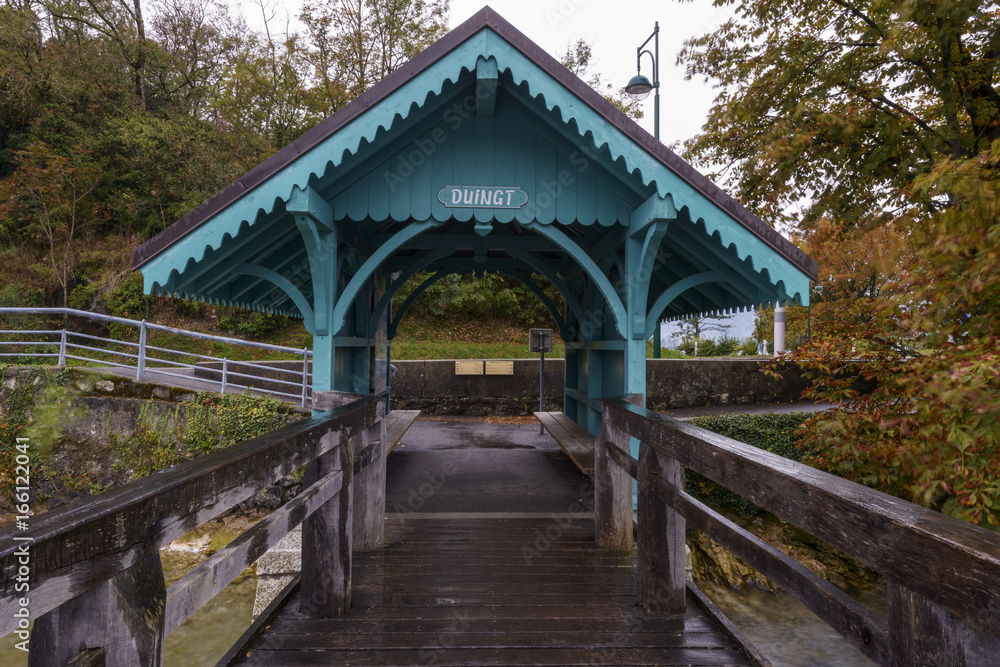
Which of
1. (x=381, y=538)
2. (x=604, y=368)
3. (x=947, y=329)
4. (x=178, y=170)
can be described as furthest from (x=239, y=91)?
(x=947, y=329)

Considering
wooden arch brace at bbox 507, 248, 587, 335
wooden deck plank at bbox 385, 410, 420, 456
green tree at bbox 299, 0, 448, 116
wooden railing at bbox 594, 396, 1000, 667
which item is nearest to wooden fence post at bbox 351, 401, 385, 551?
wooden deck plank at bbox 385, 410, 420, 456

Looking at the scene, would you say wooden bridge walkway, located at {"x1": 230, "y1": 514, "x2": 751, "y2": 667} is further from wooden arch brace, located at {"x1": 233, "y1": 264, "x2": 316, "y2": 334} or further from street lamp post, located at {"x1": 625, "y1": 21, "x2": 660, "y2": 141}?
street lamp post, located at {"x1": 625, "y1": 21, "x2": 660, "y2": 141}

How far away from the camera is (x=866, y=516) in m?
1.32

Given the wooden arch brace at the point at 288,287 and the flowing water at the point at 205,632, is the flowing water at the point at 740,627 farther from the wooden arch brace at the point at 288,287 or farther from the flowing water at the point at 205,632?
the wooden arch brace at the point at 288,287

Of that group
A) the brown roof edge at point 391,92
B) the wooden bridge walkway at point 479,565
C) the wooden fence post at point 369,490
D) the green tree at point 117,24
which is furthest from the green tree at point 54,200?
the wooden bridge walkway at point 479,565

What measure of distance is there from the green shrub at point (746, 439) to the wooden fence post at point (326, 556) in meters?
6.87

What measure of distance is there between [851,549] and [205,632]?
753 cm

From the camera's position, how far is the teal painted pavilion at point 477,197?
412cm

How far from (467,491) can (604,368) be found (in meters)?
2.22

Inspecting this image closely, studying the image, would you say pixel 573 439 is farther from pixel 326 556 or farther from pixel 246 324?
pixel 246 324

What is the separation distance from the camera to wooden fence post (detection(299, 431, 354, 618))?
2.90 m

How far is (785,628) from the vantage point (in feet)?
22.6

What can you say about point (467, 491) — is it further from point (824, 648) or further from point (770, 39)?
point (770, 39)

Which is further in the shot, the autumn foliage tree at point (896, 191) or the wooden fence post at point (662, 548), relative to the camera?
the autumn foliage tree at point (896, 191)
